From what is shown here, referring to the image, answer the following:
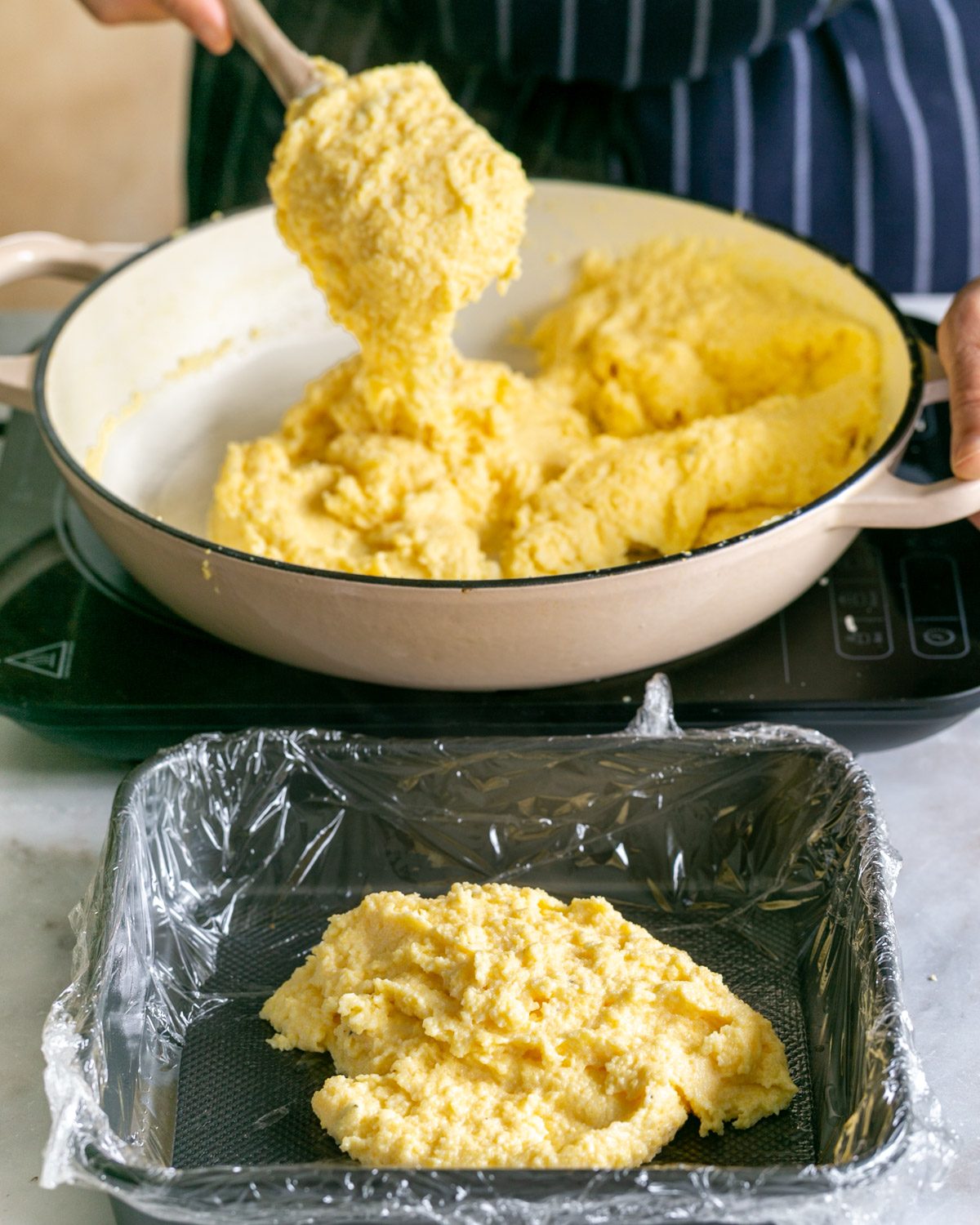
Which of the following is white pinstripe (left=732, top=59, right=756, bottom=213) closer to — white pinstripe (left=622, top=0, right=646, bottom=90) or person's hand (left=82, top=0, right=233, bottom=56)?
white pinstripe (left=622, top=0, right=646, bottom=90)

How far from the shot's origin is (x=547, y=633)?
0.79 metres

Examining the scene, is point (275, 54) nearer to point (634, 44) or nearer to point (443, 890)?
point (634, 44)

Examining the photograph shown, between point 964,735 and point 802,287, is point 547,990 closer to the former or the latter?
point 964,735

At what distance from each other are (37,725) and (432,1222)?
44cm

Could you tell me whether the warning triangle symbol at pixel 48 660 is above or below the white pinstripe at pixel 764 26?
below

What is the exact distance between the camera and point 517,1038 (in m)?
0.64

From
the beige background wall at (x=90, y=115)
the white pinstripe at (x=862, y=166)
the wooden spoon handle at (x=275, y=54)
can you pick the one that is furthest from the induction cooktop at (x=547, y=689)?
A: the beige background wall at (x=90, y=115)

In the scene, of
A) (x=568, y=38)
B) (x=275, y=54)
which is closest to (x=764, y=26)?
(x=568, y=38)

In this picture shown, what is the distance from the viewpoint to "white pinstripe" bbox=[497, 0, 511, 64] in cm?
123

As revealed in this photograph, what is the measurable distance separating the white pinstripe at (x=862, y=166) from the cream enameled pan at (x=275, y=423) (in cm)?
30

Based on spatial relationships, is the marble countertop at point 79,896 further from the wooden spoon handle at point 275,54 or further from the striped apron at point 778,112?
the striped apron at point 778,112

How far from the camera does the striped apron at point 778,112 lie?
4.31 feet

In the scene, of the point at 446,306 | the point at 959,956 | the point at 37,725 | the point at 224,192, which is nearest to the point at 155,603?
the point at 37,725

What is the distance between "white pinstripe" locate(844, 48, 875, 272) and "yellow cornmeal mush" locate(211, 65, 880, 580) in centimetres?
34
